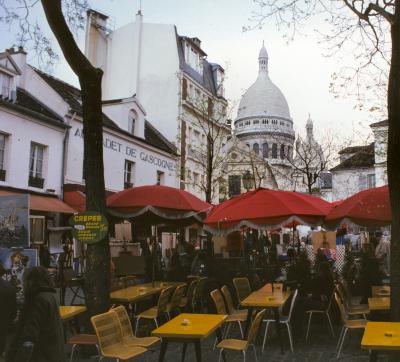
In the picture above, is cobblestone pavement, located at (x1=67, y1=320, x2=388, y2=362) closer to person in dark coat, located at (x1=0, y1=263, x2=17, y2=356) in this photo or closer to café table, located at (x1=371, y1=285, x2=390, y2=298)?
café table, located at (x1=371, y1=285, x2=390, y2=298)

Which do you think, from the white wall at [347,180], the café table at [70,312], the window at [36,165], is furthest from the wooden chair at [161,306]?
the white wall at [347,180]

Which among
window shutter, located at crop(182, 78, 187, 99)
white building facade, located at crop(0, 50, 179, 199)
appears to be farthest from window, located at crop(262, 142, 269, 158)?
white building facade, located at crop(0, 50, 179, 199)

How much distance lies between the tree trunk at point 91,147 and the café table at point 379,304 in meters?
4.29

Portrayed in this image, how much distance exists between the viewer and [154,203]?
1109 cm

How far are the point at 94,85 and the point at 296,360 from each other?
534 cm

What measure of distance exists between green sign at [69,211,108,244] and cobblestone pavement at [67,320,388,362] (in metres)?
1.82

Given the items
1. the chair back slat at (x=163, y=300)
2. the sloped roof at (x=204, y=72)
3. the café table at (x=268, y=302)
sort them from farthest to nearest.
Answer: the sloped roof at (x=204, y=72) → the chair back slat at (x=163, y=300) → the café table at (x=268, y=302)

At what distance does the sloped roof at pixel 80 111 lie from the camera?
24125mm

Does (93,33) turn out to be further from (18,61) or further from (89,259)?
(89,259)

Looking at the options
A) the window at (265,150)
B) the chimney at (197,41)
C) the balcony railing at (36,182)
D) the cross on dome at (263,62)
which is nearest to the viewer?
the balcony railing at (36,182)

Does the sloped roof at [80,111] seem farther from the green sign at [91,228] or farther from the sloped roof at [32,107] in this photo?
the green sign at [91,228]

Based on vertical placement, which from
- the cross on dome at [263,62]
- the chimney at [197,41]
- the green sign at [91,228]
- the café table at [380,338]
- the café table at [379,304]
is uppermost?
the cross on dome at [263,62]

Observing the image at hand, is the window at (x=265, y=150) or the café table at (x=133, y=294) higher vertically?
the window at (x=265, y=150)

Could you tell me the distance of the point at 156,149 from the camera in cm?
3097
